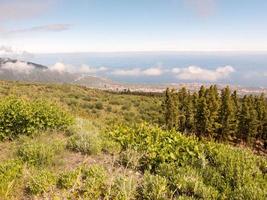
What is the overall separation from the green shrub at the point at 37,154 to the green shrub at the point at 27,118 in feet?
6.11

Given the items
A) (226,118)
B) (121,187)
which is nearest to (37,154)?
(121,187)

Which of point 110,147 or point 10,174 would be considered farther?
point 110,147

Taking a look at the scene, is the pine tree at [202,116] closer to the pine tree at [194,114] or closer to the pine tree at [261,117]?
the pine tree at [194,114]

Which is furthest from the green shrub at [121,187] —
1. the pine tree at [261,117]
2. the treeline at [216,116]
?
the pine tree at [261,117]

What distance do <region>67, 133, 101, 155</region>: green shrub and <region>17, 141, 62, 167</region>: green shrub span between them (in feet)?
2.25

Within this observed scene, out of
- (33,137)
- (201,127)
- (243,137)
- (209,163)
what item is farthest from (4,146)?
(243,137)

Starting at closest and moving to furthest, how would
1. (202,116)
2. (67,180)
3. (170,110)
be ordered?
(67,180), (170,110), (202,116)

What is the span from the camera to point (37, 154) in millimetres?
7672

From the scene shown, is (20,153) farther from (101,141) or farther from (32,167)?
(101,141)

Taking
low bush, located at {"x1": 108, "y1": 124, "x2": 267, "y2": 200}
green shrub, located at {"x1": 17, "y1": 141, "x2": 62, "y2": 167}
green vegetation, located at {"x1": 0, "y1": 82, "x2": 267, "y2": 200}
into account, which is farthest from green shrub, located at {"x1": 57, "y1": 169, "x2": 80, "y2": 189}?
low bush, located at {"x1": 108, "y1": 124, "x2": 267, "y2": 200}

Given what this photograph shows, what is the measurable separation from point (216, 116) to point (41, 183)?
1654 inches

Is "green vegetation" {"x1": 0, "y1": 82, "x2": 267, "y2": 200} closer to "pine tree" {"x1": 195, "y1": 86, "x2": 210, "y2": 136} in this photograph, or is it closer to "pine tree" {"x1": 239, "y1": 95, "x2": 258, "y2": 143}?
"pine tree" {"x1": 195, "y1": 86, "x2": 210, "y2": 136}

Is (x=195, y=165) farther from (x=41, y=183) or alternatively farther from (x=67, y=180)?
(x=41, y=183)

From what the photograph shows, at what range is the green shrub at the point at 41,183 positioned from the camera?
19.6 feet
